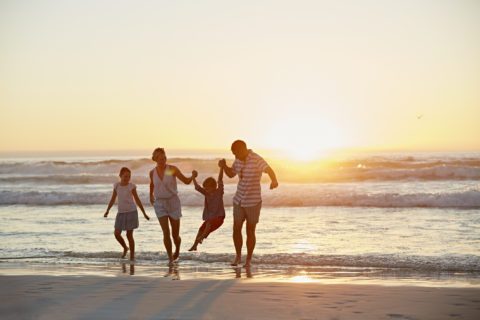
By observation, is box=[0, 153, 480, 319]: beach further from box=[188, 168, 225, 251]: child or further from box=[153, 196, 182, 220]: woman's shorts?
box=[153, 196, 182, 220]: woman's shorts

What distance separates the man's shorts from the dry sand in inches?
54.7

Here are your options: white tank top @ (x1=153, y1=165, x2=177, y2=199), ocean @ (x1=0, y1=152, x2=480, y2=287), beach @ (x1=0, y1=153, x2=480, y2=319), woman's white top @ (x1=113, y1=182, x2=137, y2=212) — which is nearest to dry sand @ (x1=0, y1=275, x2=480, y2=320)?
beach @ (x1=0, y1=153, x2=480, y2=319)

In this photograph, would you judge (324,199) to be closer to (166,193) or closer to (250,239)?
(250,239)

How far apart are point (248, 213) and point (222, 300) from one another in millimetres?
2536

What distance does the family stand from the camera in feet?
27.6

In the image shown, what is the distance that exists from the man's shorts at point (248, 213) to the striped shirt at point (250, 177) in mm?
64

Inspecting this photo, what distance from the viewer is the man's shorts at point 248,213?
8.48 meters

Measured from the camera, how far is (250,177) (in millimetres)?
8398

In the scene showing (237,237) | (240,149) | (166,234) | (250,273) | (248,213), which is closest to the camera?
(250,273)

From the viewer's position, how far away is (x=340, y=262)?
9.07m

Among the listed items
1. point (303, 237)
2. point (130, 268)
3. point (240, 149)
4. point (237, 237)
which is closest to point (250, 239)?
point (237, 237)

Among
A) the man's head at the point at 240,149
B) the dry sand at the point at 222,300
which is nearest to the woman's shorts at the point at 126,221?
the dry sand at the point at 222,300

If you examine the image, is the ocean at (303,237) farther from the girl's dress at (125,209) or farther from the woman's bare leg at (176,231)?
the girl's dress at (125,209)

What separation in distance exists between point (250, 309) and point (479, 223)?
978 centimetres
